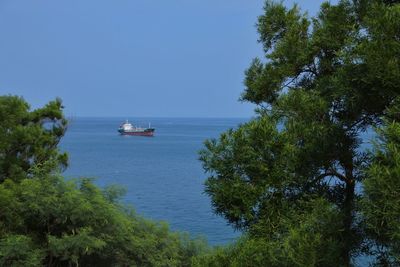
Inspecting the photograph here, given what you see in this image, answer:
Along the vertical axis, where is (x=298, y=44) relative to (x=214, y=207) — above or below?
above

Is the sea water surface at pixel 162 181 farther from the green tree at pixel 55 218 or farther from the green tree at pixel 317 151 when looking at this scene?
the green tree at pixel 317 151

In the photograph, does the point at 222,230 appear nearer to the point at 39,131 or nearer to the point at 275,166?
the point at 39,131

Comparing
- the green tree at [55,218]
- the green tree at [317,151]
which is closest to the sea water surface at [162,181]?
the green tree at [55,218]

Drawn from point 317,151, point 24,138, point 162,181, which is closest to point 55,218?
point 24,138

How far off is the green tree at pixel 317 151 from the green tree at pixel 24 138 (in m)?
9.78

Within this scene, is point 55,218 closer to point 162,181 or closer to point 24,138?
point 24,138

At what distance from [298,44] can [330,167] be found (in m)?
1.34

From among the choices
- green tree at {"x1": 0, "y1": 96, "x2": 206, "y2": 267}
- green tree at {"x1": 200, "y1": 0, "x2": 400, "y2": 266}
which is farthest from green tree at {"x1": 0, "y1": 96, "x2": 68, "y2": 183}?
green tree at {"x1": 200, "y1": 0, "x2": 400, "y2": 266}

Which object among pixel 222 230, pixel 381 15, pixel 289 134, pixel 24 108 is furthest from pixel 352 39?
pixel 222 230

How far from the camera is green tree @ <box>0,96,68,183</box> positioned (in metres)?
12.6

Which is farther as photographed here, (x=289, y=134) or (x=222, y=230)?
(x=222, y=230)

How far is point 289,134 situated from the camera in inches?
142

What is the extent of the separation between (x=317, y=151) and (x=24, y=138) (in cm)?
1072

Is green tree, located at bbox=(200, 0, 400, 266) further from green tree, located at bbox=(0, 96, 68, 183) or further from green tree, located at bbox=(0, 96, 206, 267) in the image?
green tree, located at bbox=(0, 96, 68, 183)
